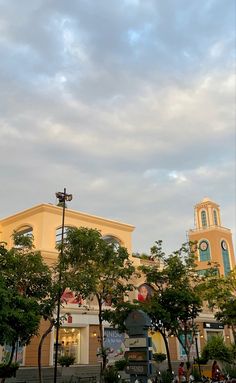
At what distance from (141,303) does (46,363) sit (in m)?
7.90

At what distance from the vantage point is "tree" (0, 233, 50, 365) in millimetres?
15039

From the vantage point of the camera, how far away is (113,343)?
3058cm

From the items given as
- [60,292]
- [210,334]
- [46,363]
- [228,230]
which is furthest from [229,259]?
[60,292]

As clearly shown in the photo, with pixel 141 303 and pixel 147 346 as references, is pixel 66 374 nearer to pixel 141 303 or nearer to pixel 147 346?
pixel 141 303

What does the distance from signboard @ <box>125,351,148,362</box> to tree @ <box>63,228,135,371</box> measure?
5322 millimetres

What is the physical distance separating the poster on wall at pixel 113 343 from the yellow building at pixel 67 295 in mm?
309

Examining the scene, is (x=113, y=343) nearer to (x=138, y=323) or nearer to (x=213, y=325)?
(x=213, y=325)

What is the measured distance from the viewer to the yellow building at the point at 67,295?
2672 centimetres

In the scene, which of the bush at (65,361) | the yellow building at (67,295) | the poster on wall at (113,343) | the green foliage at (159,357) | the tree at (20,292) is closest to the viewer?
the tree at (20,292)

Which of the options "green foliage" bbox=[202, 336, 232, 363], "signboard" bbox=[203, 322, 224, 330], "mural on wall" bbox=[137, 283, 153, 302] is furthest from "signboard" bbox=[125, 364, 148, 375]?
"signboard" bbox=[203, 322, 224, 330]

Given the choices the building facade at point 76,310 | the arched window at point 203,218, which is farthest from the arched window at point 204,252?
the building facade at point 76,310

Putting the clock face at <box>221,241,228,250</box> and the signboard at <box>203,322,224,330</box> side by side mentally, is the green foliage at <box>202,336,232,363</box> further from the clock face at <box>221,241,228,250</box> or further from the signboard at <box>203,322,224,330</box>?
the clock face at <box>221,241,228,250</box>

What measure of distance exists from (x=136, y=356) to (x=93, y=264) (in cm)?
720

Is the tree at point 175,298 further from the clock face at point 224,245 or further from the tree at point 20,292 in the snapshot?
the clock face at point 224,245
